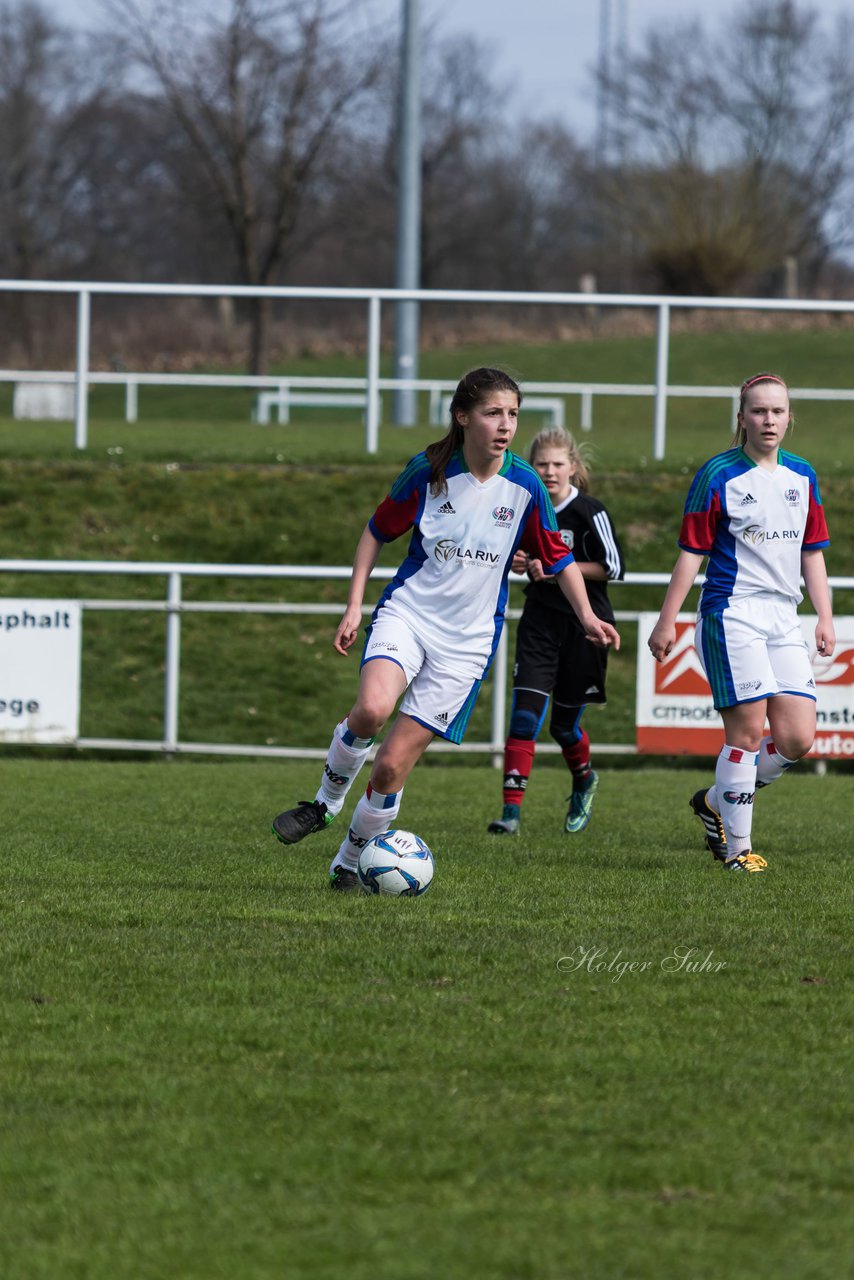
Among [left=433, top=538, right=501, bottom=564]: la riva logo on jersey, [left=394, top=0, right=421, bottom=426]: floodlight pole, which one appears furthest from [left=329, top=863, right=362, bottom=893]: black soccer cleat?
[left=394, top=0, right=421, bottom=426]: floodlight pole

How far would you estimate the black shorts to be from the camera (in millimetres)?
8086

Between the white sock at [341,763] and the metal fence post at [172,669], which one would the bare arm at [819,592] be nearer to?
the white sock at [341,763]

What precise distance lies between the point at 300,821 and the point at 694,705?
17.9 feet

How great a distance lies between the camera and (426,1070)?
377 cm

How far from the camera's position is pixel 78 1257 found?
277 centimetres

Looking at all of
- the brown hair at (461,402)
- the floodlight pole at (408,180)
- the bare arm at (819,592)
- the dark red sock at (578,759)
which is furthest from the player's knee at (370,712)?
the floodlight pole at (408,180)

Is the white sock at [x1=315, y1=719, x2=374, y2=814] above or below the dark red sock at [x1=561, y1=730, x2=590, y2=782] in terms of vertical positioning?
above

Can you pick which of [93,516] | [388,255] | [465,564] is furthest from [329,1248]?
[388,255]

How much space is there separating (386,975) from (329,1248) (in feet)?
6.05

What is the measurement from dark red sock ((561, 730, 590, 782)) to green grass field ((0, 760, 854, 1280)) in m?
1.39

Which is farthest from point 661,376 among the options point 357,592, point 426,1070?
point 426,1070

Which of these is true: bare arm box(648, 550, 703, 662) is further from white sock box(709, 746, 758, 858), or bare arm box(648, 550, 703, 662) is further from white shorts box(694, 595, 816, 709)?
white sock box(709, 746, 758, 858)

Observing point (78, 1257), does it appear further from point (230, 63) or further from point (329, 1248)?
point (230, 63)

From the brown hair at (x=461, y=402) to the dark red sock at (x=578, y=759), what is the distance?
8.59ft
